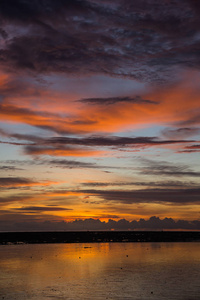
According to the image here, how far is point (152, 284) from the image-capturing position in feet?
144

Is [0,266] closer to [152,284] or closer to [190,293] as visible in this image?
[152,284]

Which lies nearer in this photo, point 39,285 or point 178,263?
point 39,285

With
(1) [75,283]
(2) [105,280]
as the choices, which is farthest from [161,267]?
(1) [75,283]

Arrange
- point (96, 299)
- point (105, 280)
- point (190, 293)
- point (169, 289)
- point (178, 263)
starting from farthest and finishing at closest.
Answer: point (178, 263) → point (105, 280) → point (169, 289) → point (190, 293) → point (96, 299)

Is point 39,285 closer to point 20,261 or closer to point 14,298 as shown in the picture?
point 14,298

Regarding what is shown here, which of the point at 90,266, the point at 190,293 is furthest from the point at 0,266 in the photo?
the point at 190,293

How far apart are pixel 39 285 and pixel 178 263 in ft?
104

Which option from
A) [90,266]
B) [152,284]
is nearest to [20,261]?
[90,266]

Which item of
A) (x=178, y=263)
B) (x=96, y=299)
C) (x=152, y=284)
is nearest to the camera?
(x=96, y=299)

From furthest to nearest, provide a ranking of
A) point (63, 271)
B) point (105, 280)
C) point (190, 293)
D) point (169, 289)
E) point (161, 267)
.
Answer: point (161, 267) → point (63, 271) → point (105, 280) → point (169, 289) → point (190, 293)

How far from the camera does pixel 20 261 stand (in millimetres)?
69688

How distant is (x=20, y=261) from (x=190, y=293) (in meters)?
40.4

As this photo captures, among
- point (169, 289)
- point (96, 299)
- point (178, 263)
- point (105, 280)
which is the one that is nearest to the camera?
point (96, 299)

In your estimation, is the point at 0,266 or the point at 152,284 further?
the point at 0,266
